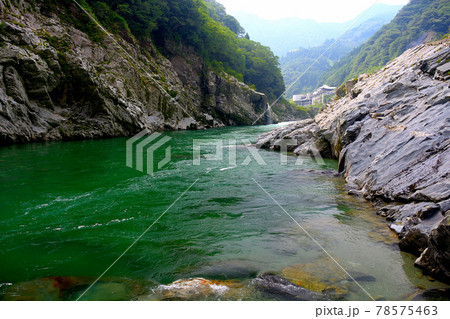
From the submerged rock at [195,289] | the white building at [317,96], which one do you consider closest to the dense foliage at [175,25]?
the submerged rock at [195,289]

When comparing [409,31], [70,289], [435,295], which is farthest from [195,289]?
[409,31]

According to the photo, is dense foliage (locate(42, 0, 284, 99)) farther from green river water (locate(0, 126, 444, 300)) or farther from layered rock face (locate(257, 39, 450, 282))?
layered rock face (locate(257, 39, 450, 282))

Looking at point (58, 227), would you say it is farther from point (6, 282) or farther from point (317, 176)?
point (317, 176)

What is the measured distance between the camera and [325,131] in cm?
1512

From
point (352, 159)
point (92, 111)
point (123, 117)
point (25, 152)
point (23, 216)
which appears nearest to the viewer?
point (23, 216)

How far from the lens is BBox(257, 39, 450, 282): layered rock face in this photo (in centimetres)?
424

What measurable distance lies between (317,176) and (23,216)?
348 inches

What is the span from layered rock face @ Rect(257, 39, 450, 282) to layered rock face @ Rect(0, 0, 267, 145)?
19.5 m

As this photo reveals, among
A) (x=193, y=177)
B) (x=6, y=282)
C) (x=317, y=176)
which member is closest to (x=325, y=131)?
(x=317, y=176)

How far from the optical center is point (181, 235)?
525 centimetres

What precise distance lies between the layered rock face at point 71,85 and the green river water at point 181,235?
11.8 meters

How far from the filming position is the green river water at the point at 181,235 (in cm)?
370

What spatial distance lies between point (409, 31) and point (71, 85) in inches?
3214

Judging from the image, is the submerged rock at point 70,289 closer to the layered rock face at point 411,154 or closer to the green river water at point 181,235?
the green river water at point 181,235
